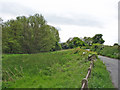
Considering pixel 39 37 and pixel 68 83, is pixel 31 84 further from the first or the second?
pixel 39 37

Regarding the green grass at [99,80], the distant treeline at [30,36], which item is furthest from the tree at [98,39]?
the green grass at [99,80]

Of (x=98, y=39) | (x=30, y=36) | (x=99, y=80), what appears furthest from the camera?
(x=98, y=39)

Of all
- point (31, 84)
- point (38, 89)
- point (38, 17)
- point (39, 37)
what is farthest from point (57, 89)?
point (38, 17)

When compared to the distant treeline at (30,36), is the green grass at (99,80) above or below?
below

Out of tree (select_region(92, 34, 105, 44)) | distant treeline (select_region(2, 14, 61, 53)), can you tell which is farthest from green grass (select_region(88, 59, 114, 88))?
tree (select_region(92, 34, 105, 44))

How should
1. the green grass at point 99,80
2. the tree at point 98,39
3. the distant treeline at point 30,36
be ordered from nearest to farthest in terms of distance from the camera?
1. the green grass at point 99,80
2. the distant treeline at point 30,36
3. the tree at point 98,39

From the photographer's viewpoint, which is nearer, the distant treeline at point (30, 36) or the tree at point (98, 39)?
the distant treeline at point (30, 36)

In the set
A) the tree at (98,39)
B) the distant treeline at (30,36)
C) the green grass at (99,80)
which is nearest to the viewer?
the green grass at (99,80)

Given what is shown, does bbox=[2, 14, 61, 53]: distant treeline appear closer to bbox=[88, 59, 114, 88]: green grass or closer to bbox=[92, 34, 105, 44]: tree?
bbox=[88, 59, 114, 88]: green grass

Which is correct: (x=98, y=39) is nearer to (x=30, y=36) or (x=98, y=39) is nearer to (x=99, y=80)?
(x=30, y=36)

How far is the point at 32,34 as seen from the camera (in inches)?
1479

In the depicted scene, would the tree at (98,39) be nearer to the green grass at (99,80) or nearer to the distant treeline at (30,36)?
the distant treeline at (30,36)

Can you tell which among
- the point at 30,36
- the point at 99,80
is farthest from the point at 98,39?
the point at 99,80

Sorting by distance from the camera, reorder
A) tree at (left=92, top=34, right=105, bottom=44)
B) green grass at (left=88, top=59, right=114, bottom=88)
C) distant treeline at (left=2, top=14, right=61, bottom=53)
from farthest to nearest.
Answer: tree at (left=92, top=34, right=105, bottom=44)
distant treeline at (left=2, top=14, right=61, bottom=53)
green grass at (left=88, top=59, right=114, bottom=88)
